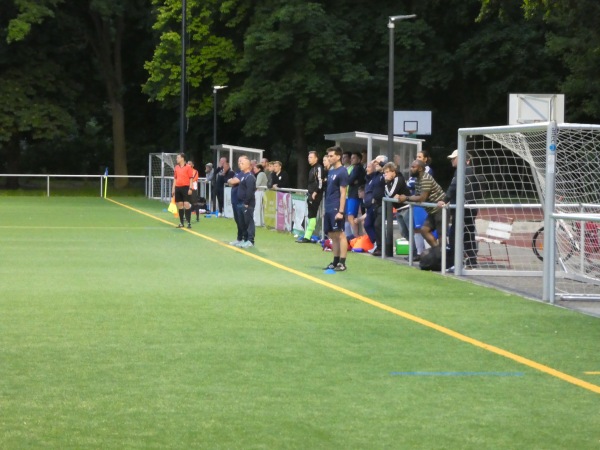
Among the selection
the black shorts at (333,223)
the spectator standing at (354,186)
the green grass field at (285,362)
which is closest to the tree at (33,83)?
the spectator standing at (354,186)

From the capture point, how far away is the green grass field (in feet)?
24.9

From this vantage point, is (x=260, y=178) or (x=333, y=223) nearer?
(x=333, y=223)

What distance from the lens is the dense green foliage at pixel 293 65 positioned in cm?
5312

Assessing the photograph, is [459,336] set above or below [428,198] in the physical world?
below

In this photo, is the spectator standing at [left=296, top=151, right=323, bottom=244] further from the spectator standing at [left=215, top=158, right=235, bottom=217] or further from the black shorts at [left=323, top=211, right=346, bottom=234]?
the spectator standing at [left=215, top=158, right=235, bottom=217]

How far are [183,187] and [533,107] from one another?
42.7 ft

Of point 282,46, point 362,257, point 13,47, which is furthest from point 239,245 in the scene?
point 13,47

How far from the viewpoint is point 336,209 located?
1958 cm

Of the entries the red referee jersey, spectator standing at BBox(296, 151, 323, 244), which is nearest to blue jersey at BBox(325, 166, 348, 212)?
spectator standing at BBox(296, 151, 323, 244)

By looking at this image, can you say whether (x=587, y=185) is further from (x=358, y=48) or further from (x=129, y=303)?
(x=358, y=48)

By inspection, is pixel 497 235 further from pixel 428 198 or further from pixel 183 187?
pixel 183 187

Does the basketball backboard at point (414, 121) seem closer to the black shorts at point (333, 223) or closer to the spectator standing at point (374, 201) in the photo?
the spectator standing at point (374, 201)

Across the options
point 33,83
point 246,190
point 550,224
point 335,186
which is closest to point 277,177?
point 246,190

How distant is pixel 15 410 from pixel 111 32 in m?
59.7
